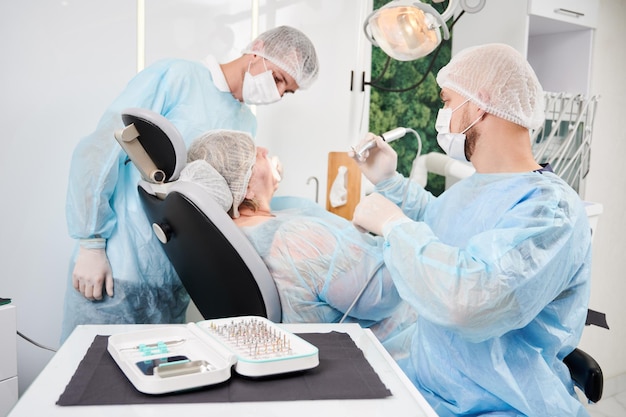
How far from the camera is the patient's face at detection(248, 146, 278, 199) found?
1574 mm

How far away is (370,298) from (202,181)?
0.47 m

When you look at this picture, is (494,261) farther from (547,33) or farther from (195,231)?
(547,33)

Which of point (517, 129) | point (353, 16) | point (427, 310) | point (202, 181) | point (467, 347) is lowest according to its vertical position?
point (467, 347)

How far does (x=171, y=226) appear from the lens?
1.34 metres

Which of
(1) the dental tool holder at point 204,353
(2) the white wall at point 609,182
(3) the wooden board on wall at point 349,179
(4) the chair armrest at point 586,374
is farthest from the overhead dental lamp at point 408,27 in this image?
(2) the white wall at point 609,182

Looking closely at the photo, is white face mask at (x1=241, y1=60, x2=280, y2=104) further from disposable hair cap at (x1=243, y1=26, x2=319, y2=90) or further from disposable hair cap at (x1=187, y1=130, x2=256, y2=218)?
disposable hair cap at (x1=187, y1=130, x2=256, y2=218)

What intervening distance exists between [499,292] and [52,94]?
1.60 m

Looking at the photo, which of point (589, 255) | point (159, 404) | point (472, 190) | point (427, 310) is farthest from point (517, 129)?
point (159, 404)

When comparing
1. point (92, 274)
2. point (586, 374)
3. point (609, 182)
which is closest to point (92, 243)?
point (92, 274)

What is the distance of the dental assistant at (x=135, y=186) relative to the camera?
1.67 m

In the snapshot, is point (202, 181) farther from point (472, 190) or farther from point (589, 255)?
point (589, 255)

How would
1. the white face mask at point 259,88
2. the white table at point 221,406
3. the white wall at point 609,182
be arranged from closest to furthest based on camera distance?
the white table at point 221,406 → the white face mask at point 259,88 → the white wall at point 609,182

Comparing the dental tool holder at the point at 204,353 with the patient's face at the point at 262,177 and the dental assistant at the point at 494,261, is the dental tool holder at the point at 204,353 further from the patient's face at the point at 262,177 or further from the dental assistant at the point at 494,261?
the patient's face at the point at 262,177

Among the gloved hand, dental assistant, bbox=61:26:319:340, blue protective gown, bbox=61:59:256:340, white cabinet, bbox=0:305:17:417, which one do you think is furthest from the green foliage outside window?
white cabinet, bbox=0:305:17:417
